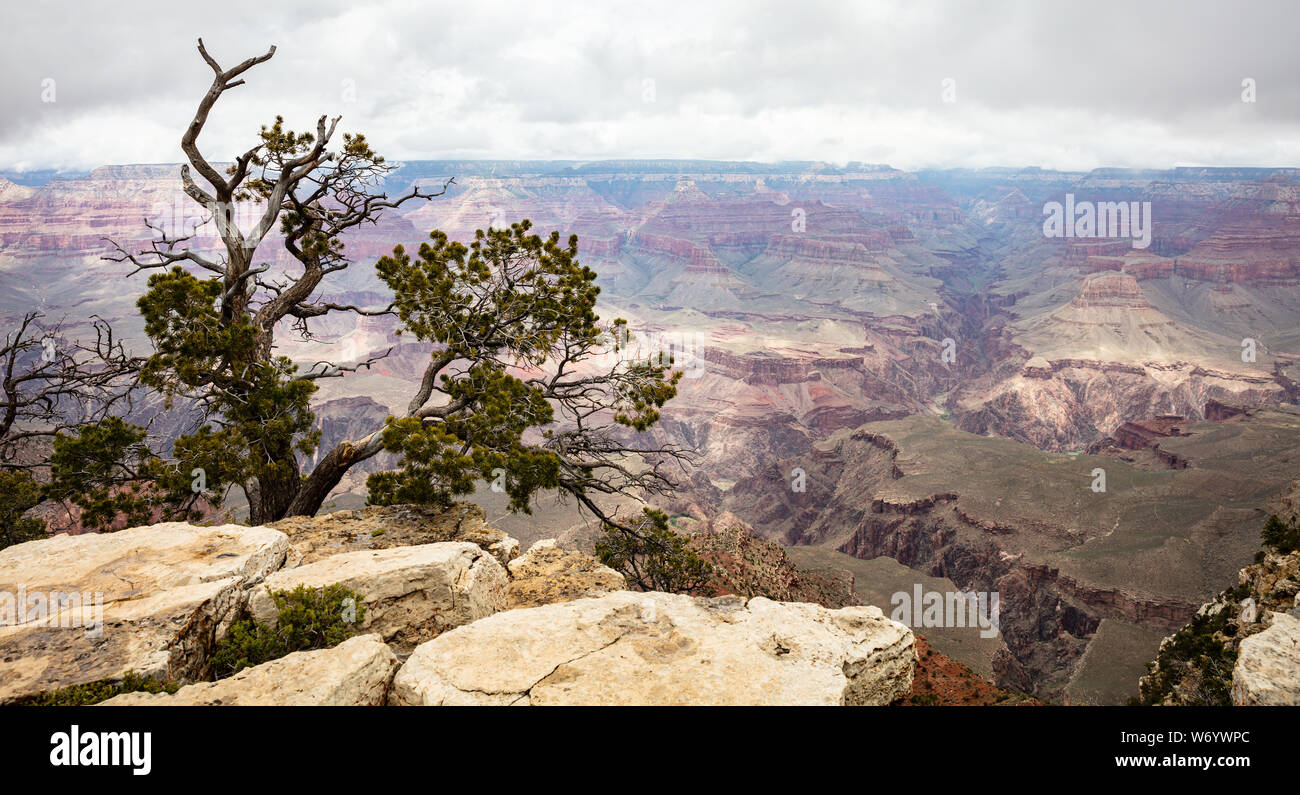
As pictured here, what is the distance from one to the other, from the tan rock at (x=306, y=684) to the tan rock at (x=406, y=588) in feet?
5.43

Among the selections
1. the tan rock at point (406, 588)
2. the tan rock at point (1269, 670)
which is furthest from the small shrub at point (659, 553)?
the tan rock at point (1269, 670)

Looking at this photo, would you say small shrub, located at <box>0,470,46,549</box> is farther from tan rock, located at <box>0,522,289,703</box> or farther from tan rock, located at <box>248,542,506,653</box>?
tan rock, located at <box>248,542,506,653</box>

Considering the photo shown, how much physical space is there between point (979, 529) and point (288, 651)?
75.2m

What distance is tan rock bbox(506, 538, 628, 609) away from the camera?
39.4 ft

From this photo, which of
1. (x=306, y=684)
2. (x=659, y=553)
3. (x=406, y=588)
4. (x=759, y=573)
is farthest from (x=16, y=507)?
(x=759, y=573)

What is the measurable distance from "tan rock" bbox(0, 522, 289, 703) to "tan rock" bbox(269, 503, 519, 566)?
40.4 inches

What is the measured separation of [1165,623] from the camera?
49.7 m

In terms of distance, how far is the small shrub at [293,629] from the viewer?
7.67 meters

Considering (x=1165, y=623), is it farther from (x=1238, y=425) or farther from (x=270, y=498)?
(x=270, y=498)

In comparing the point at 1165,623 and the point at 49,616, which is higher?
the point at 49,616

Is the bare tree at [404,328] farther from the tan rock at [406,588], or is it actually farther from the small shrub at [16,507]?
the small shrub at [16,507]

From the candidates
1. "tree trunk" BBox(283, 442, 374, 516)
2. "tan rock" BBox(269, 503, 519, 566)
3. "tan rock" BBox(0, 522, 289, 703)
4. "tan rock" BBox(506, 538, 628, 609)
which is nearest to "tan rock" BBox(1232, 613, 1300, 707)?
"tan rock" BBox(506, 538, 628, 609)
